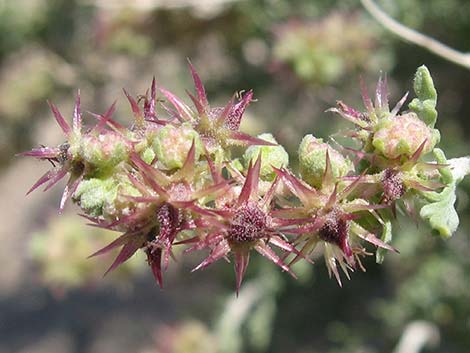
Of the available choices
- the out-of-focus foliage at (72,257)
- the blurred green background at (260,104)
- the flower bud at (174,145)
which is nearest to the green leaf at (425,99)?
the flower bud at (174,145)

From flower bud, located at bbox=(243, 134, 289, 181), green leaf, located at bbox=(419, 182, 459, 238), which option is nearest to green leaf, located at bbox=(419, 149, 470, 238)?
green leaf, located at bbox=(419, 182, 459, 238)

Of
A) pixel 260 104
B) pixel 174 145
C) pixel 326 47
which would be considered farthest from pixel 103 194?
pixel 260 104

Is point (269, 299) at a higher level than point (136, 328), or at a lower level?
higher

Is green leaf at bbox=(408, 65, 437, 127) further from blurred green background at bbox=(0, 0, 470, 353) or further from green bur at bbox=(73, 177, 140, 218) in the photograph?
blurred green background at bbox=(0, 0, 470, 353)

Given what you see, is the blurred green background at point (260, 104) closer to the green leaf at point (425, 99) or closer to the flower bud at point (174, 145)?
the green leaf at point (425, 99)

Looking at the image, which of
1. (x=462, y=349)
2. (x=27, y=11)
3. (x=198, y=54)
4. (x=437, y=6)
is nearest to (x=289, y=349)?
(x=462, y=349)

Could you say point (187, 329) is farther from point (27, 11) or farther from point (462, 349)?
point (27, 11)
